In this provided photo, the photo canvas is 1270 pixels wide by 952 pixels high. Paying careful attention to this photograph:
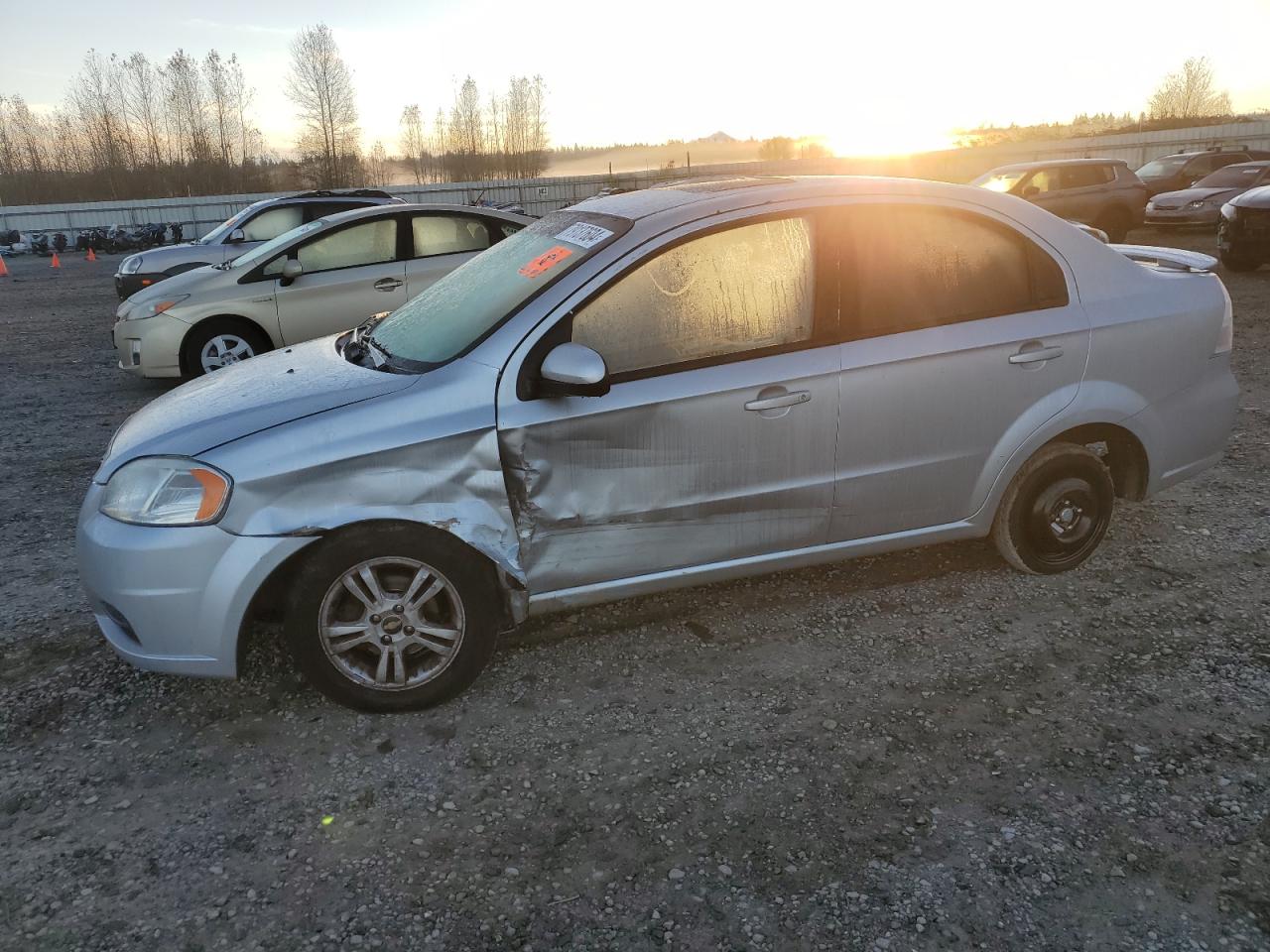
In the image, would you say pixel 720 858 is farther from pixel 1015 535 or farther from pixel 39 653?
pixel 39 653

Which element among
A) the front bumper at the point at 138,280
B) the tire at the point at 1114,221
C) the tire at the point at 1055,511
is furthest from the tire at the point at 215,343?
the tire at the point at 1114,221

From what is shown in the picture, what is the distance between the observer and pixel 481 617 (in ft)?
10.3

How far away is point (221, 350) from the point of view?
7.84m

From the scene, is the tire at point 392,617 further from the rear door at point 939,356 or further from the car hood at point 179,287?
the car hood at point 179,287

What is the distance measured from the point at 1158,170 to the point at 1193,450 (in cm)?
2003

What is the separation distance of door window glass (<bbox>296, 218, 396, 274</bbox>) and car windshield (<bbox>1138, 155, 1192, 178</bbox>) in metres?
18.8

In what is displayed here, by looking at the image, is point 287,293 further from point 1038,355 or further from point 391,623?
point 1038,355

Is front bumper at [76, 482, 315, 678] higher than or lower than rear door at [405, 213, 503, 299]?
lower

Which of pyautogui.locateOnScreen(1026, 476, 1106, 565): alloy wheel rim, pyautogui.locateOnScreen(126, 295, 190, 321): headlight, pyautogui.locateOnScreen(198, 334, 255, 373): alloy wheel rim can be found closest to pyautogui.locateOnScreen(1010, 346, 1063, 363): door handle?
pyautogui.locateOnScreen(1026, 476, 1106, 565): alloy wheel rim

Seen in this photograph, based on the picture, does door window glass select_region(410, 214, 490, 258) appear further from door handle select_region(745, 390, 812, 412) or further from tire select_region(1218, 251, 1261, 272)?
tire select_region(1218, 251, 1261, 272)

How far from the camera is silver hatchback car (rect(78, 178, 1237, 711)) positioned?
2.96 meters

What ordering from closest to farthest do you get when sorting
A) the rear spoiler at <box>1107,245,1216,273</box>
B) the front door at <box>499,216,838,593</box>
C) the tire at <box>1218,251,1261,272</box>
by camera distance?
the front door at <box>499,216,838,593</box>, the rear spoiler at <box>1107,245,1216,273</box>, the tire at <box>1218,251,1261,272</box>

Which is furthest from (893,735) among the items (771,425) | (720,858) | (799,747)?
(771,425)

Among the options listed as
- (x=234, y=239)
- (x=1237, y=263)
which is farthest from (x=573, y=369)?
(x=1237, y=263)
